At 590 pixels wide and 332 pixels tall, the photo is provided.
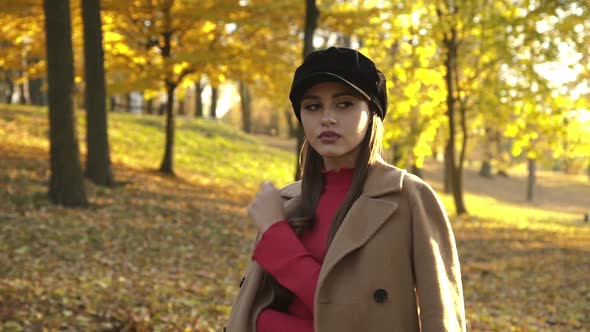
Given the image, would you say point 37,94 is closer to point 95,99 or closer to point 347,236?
point 95,99

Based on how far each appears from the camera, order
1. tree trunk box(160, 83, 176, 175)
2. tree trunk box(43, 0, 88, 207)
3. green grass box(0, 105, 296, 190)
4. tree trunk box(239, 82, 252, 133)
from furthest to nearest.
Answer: tree trunk box(239, 82, 252, 133) → green grass box(0, 105, 296, 190) → tree trunk box(160, 83, 176, 175) → tree trunk box(43, 0, 88, 207)

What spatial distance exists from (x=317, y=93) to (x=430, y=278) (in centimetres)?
73

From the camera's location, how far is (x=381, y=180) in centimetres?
207

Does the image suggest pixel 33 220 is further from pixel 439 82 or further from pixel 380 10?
pixel 439 82

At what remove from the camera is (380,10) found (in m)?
14.2

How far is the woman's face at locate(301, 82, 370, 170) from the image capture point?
2.06 metres

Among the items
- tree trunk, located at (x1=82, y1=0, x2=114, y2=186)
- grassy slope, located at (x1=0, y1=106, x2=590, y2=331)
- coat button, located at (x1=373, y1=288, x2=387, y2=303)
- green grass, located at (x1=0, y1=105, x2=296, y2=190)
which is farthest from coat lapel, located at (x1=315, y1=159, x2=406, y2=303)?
green grass, located at (x1=0, y1=105, x2=296, y2=190)

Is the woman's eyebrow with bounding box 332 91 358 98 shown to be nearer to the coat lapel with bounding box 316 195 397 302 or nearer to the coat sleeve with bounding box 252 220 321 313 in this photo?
the coat lapel with bounding box 316 195 397 302

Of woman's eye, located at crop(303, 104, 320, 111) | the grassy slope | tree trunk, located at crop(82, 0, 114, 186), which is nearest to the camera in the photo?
woman's eye, located at crop(303, 104, 320, 111)

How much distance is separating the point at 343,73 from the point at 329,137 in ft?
0.73

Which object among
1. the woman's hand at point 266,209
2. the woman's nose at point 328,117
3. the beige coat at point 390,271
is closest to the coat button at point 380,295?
the beige coat at point 390,271

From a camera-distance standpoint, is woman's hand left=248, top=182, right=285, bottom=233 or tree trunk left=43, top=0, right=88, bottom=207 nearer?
woman's hand left=248, top=182, right=285, bottom=233

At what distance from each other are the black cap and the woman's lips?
6.6 inches

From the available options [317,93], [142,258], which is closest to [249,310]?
[317,93]
